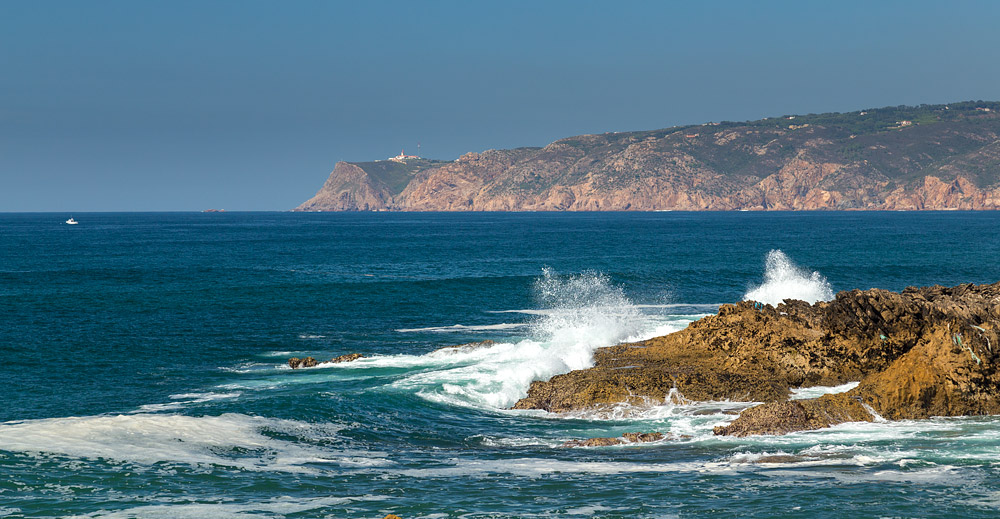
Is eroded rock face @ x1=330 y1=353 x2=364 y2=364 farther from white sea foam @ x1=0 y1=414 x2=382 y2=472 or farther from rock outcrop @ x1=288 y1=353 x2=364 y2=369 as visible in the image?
white sea foam @ x1=0 y1=414 x2=382 y2=472

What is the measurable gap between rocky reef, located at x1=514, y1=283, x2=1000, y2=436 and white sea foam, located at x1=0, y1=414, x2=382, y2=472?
6.19 metres

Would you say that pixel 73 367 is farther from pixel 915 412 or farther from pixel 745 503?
pixel 915 412

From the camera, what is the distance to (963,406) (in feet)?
62.7

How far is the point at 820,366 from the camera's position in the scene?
72.5 ft

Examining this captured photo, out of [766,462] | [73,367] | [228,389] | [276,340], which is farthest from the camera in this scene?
[276,340]

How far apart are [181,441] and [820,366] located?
1537cm

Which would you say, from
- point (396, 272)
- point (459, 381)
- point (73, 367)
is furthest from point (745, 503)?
point (396, 272)

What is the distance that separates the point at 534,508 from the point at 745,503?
127 inches

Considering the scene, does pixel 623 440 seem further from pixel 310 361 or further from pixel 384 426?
pixel 310 361

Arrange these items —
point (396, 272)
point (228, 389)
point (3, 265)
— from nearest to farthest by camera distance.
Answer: point (228, 389)
point (396, 272)
point (3, 265)

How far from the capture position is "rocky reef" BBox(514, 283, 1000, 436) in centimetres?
1892

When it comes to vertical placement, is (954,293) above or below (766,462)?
above

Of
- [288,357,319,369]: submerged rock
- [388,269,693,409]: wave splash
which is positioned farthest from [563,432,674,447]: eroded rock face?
[288,357,319,369]: submerged rock

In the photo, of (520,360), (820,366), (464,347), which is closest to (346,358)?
(464,347)
